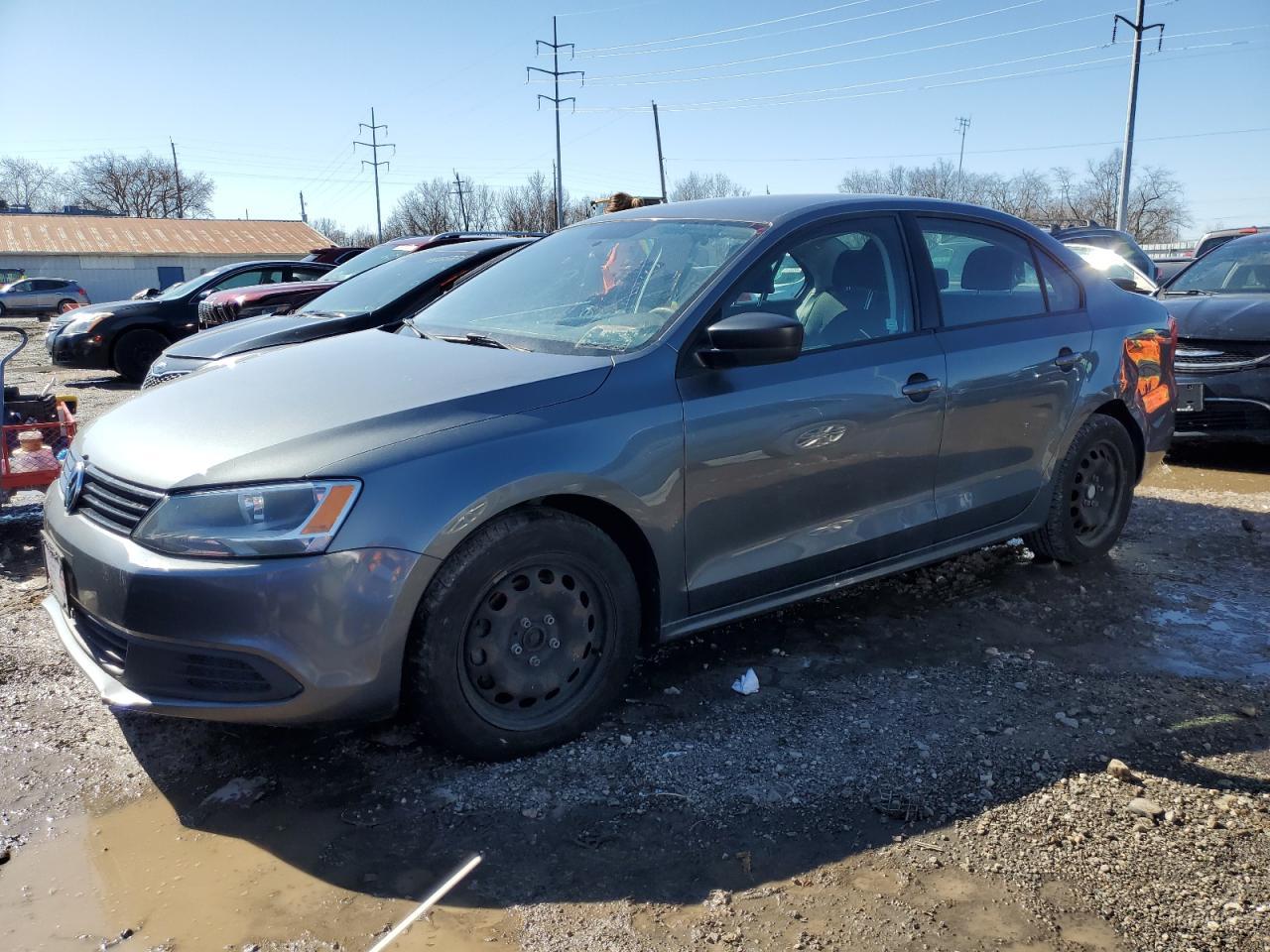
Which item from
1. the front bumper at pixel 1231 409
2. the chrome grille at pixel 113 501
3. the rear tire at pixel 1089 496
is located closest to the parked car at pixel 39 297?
the front bumper at pixel 1231 409

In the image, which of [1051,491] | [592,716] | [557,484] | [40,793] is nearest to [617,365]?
[557,484]

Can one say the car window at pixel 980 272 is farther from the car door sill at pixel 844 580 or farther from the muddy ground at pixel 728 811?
the muddy ground at pixel 728 811

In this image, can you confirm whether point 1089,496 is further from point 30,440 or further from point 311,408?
point 30,440

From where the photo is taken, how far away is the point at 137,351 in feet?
43.0

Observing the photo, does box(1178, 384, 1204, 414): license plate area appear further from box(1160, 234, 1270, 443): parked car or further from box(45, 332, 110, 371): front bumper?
box(45, 332, 110, 371): front bumper

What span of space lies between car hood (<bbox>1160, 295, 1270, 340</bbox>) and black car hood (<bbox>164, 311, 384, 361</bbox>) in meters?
5.93

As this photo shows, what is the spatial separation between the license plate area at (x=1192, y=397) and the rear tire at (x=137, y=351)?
468 inches

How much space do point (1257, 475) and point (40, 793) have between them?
754 centimetres

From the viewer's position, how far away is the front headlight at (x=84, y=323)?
42.0ft

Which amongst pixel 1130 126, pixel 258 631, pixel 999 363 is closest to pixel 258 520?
pixel 258 631

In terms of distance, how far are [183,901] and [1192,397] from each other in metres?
6.12

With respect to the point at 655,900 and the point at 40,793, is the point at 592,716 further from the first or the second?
the point at 40,793

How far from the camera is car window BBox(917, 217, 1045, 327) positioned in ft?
13.6

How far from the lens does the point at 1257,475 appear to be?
7098 mm
